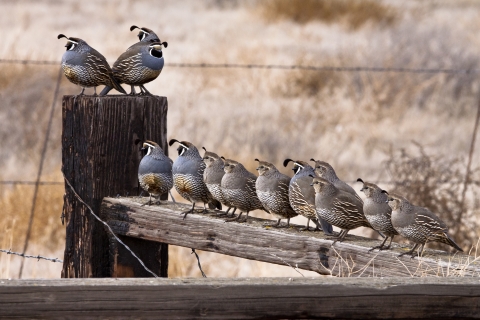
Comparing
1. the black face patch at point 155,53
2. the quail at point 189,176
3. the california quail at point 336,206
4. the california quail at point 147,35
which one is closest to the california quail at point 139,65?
the black face patch at point 155,53

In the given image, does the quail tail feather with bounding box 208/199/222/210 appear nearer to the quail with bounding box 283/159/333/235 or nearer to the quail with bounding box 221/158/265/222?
the quail with bounding box 221/158/265/222

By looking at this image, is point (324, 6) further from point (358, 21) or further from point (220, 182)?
point (220, 182)

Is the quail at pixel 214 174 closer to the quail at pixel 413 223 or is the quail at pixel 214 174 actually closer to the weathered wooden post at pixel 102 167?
the weathered wooden post at pixel 102 167

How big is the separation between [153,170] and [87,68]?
2.66 ft

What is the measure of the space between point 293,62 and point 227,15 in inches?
374

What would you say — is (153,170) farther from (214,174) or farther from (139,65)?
(139,65)

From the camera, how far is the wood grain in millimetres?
2340

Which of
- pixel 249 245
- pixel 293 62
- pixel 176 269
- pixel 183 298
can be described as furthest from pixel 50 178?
pixel 293 62

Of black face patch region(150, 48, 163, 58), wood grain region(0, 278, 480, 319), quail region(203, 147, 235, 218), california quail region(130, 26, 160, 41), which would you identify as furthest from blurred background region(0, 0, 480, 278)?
wood grain region(0, 278, 480, 319)

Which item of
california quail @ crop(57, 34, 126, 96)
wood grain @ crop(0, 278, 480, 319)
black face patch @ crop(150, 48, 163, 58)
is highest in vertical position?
black face patch @ crop(150, 48, 163, 58)

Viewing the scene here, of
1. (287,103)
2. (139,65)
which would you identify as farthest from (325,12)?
(139,65)

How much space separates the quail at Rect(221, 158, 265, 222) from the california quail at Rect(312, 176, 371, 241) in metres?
0.39

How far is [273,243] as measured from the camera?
3.49 metres

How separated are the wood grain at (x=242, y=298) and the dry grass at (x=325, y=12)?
21.4m
